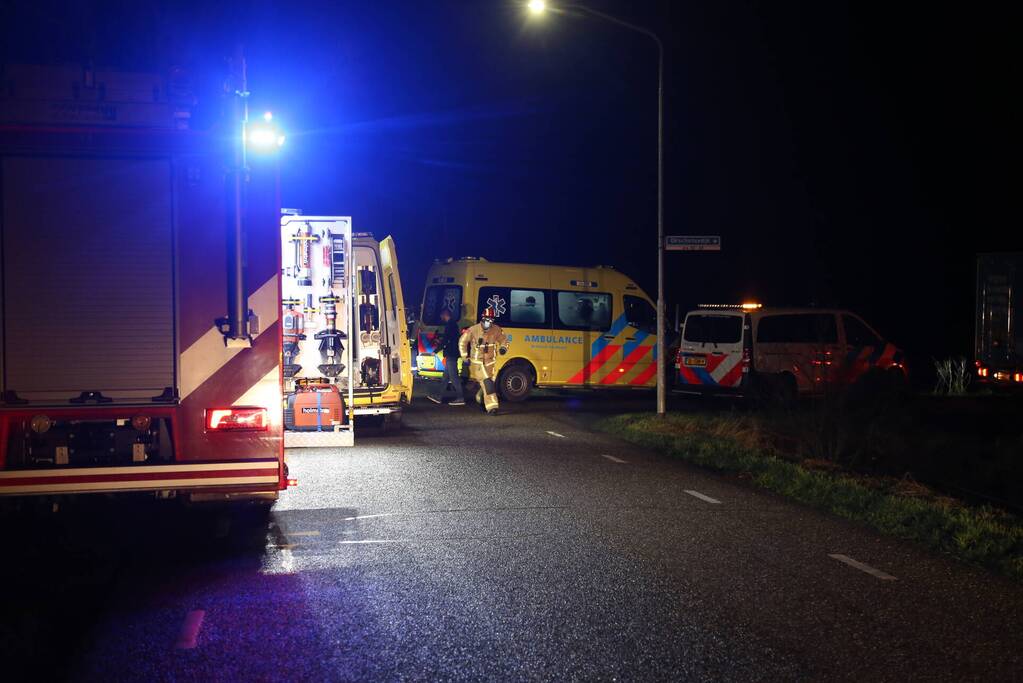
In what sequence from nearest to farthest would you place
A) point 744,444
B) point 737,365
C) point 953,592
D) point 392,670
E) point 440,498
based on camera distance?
point 392,670 → point 953,592 → point 440,498 → point 744,444 → point 737,365

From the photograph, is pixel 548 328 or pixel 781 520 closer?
pixel 781 520

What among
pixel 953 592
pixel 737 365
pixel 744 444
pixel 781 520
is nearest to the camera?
pixel 953 592

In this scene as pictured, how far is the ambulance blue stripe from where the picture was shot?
2044 centimetres

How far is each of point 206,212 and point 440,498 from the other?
367 cm

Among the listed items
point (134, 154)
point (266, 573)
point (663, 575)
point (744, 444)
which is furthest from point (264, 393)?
point (744, 444)

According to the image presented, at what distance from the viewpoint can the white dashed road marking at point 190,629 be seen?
5.06m

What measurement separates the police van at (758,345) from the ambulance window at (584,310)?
171cm

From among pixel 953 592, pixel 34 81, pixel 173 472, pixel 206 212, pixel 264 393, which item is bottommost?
pixel 953 592

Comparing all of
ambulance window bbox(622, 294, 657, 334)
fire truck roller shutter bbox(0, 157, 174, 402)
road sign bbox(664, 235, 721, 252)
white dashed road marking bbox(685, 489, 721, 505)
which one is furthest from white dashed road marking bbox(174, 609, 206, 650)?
ambulance window bbox(622, 294, 657, 334)

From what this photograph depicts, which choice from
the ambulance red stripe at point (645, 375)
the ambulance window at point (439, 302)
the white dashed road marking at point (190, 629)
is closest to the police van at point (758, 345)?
the ambulance red stripe at point (645, 375)

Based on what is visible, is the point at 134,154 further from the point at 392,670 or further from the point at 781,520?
the point at 781,520

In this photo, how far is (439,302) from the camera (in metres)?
20.0

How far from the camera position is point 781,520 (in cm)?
827

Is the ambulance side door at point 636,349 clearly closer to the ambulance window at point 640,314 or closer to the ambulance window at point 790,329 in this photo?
the ambulance window at point 640,314
